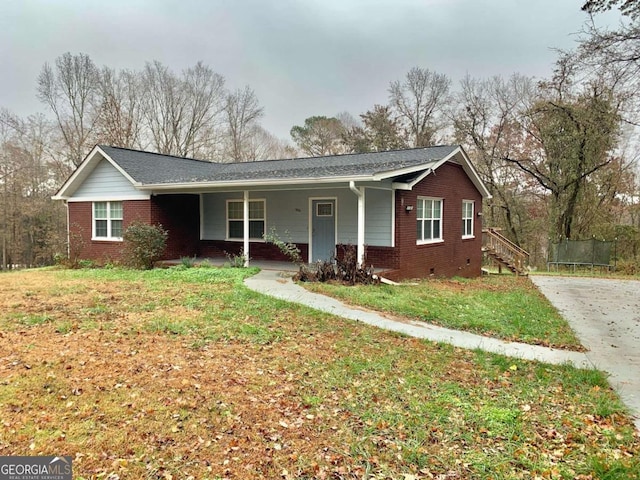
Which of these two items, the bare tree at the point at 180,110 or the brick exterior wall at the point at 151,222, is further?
the bare tree at the point at 180,110

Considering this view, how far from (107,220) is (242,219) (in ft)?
16.5

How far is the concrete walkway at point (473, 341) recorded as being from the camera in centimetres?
484

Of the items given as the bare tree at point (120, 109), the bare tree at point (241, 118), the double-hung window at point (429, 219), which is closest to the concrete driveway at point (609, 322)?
the double-hung window at point (429, 219)

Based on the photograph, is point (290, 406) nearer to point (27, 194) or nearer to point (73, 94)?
point (27, 194)

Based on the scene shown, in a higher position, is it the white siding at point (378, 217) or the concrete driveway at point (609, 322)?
the white siding at point (378, 217)

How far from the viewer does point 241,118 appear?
35125mm

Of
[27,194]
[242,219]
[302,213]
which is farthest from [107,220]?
[27,194]

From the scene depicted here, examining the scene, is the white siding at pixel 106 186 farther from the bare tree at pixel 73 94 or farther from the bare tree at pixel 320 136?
the bare tree at pixel 320 136

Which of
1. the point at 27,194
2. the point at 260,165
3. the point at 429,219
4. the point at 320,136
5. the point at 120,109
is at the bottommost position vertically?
the point at 429,219

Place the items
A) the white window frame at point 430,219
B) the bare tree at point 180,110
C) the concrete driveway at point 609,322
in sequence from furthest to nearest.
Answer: the bare tree at point 180,110 → the white window frame at point 430,219 → the concrete driveway at point 609,322

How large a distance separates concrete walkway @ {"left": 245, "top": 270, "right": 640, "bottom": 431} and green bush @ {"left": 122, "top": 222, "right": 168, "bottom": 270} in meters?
5.38

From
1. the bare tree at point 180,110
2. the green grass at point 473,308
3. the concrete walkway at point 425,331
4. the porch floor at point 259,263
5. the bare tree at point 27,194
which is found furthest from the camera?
the bare tree at point 180,110

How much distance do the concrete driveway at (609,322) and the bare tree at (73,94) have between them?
2771cm

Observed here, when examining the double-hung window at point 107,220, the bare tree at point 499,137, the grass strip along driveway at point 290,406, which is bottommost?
the grass strip along driveway at point 290,406
